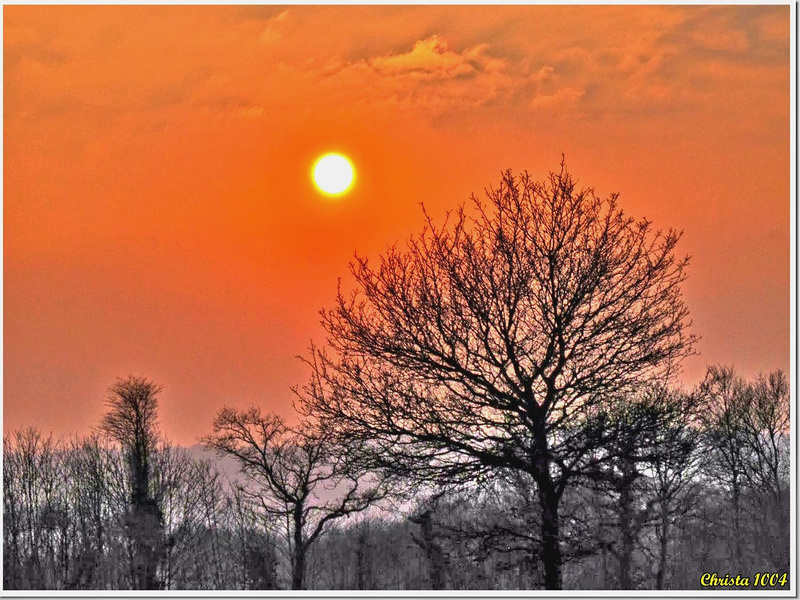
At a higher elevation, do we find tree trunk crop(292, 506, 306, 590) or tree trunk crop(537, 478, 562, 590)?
tree trunk crop(537, 478, 562, 590)

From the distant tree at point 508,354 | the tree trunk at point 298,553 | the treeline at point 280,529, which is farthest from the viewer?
the tree trunk at point 298,553

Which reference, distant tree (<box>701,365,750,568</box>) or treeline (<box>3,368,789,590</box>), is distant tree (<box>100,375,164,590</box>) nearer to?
treeline (<box>3,368,789,590</box>)

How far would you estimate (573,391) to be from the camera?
15.2 m

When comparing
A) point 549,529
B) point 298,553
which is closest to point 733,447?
point 298,553

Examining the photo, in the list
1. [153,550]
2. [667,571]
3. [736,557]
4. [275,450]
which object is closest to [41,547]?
[153,550]

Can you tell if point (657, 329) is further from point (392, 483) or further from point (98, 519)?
point (98, 519)

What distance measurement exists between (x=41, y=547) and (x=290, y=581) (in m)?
14.5

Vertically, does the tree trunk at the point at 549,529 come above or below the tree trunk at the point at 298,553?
above

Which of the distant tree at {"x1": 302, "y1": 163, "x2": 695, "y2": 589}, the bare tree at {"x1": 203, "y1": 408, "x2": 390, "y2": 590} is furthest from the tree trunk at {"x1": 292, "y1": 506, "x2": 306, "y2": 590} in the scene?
the distant tree at {"x1": 302, "y1": 163, "x2": 695, "y2": 589}

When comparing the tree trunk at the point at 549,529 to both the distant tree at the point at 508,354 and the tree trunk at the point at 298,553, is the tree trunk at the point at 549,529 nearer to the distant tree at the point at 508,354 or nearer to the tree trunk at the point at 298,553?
the distant tree at the point at 508,354

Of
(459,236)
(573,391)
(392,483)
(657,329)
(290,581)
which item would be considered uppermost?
(459,236)

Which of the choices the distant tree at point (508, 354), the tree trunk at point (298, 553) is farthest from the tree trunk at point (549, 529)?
the tree trunk at point (298, 553)

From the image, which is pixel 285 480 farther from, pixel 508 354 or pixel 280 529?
pixel 508 354

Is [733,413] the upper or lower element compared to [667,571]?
upper
